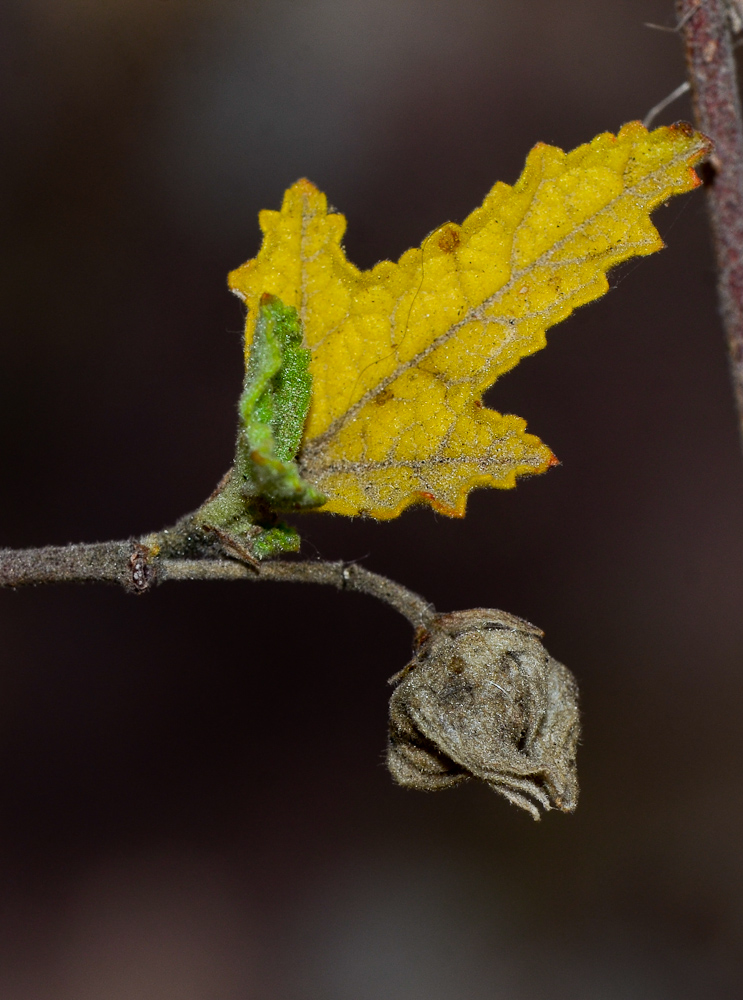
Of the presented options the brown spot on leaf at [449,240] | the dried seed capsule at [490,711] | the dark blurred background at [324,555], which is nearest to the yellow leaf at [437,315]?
the brown spot on leaf at [449,240]

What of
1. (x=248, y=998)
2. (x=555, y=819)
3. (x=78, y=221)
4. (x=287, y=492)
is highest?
(x=78, y=221)

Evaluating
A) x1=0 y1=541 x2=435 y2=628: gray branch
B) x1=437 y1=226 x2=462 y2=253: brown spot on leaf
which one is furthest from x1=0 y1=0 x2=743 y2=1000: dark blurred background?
x1=437 y1=226 x2=462 y2=253: brown spot on leaf

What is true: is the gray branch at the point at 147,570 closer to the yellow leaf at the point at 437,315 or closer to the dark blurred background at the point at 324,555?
the yellow leaf at the point at 437,315

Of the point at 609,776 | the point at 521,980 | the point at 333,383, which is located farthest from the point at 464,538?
the point at 333,383

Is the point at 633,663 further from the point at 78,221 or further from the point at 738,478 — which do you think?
the point at 78,221

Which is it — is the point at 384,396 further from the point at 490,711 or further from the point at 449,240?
the point at 490,711

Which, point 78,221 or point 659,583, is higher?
point 78,221

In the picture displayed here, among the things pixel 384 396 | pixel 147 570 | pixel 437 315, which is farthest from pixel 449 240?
pixel 147 570

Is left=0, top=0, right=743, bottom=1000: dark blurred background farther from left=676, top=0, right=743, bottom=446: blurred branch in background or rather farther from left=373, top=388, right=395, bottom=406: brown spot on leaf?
left=676, top=0, right=743, bottom=446: blurred branch in background
